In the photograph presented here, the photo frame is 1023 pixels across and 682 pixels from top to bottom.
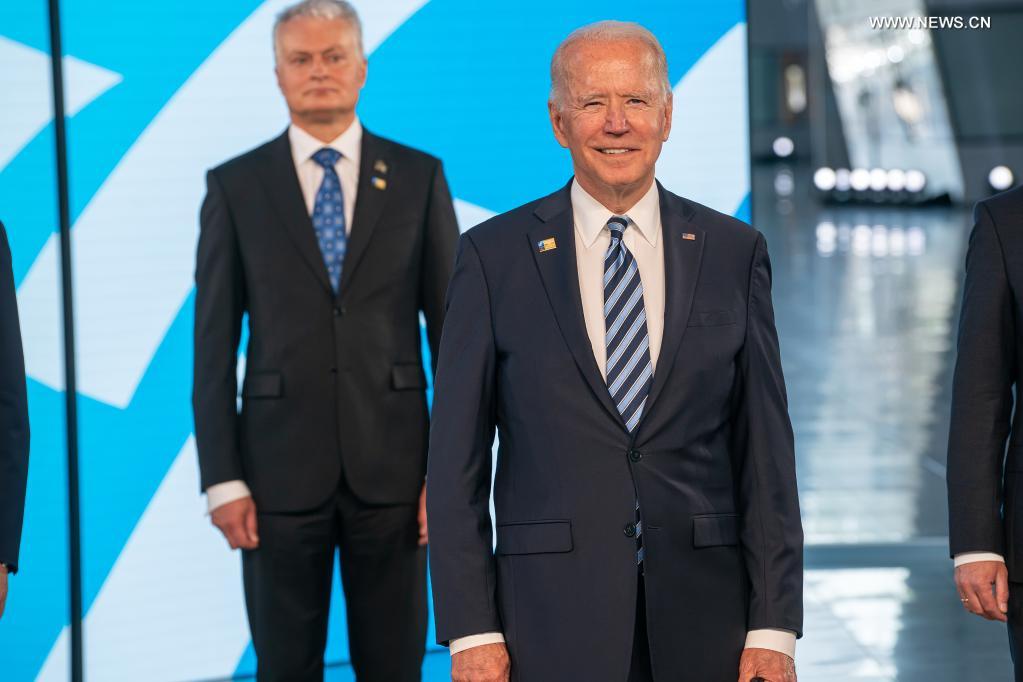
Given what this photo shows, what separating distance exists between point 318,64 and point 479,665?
1.94m

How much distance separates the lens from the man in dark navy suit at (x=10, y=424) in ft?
8.71

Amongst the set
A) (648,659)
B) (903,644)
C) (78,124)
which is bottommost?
(903,644)

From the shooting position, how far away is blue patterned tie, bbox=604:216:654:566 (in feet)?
7.76

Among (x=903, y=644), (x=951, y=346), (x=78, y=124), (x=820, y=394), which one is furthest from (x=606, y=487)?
(x=951, y=346)

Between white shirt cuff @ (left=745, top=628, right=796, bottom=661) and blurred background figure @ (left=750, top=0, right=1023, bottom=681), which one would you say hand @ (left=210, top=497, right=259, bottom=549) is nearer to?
white shirt cuff @ (left=745, top=628, right=796, bottom=661)

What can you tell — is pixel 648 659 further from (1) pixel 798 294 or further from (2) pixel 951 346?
(1) pixel 798 294

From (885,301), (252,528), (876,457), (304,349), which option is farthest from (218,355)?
(885,301)

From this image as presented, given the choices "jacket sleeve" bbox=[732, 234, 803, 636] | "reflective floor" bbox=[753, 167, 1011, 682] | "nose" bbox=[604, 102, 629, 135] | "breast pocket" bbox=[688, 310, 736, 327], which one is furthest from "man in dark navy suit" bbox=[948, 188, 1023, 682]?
"reflective floor" bbox=[753, 167, 1011, 682]

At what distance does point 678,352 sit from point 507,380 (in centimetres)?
30

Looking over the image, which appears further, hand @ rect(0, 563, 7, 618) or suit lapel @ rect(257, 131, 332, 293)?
suit lapel @ rect(257, 131, 332, 293)

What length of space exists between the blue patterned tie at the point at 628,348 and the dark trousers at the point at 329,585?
137 centimetres

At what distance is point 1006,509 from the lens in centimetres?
271

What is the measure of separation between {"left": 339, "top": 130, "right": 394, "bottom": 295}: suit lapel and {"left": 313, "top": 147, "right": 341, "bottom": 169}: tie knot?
0.08 meters

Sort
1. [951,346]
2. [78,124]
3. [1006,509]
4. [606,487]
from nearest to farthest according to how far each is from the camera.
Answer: [606,487] < [1006,509] < [78,124] < [951,346]
